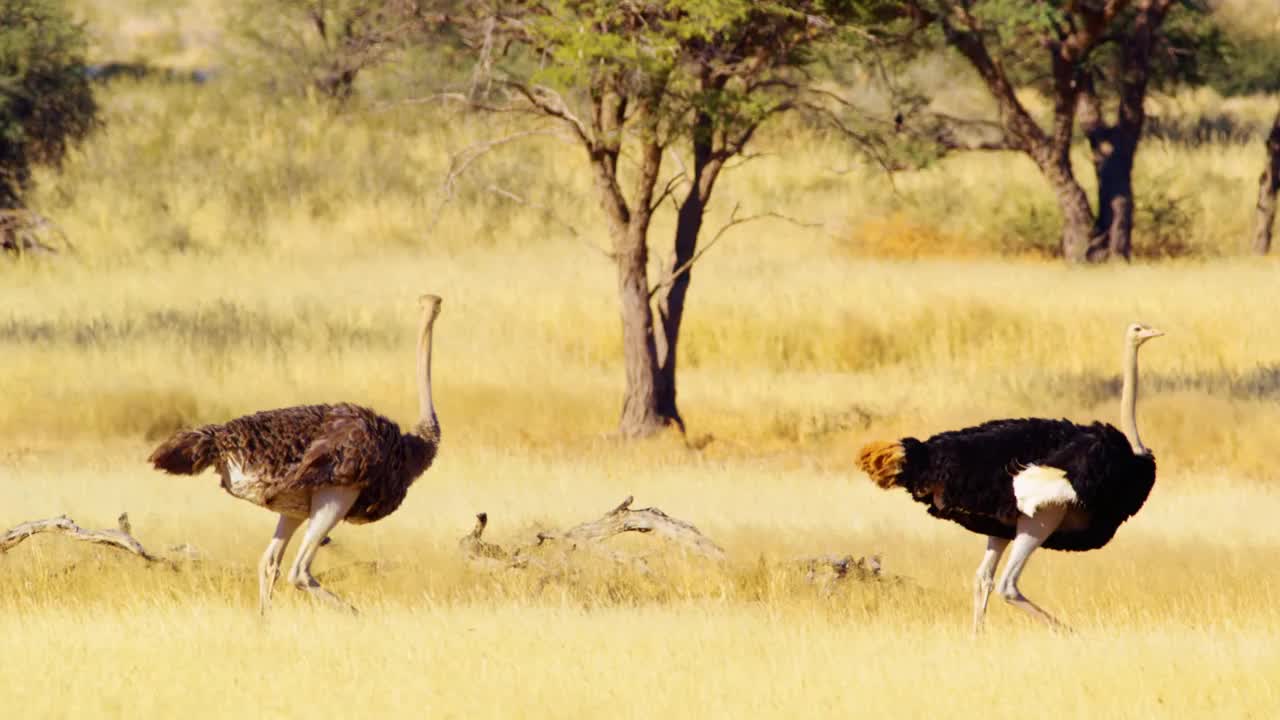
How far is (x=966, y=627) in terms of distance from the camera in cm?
1057

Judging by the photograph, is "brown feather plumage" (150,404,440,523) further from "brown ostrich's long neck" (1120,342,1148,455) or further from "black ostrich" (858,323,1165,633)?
"brown ostrich's long neck" (1120,342,1148,455)

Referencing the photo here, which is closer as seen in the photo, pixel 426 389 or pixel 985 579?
pixel 985 579

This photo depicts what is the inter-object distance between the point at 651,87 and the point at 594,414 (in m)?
4.16

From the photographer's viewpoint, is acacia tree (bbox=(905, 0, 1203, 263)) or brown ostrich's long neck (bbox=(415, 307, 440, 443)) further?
acacia tree (bbox=(905, 0, 1203, 263))

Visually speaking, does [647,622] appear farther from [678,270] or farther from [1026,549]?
[678,270]

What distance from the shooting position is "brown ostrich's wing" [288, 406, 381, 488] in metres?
9.96

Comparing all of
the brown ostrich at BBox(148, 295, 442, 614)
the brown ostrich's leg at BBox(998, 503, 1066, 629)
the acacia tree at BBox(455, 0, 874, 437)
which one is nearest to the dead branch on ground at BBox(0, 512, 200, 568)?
the brown ostrich at BBox(148, 295, 442, 614)

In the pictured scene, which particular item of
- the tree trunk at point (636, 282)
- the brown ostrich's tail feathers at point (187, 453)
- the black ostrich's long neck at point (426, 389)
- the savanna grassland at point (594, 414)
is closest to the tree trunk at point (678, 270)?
the tree trunk at point (636, 282)

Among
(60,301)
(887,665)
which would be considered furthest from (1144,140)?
(887,665)

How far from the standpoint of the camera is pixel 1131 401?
1098 cm

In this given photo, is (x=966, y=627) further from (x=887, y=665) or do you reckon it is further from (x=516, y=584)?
(x=516, y=584)

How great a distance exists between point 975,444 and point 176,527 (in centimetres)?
566

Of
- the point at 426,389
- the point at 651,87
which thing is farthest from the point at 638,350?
the point at 426,389

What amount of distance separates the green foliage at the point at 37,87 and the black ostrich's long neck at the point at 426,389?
644 inches
